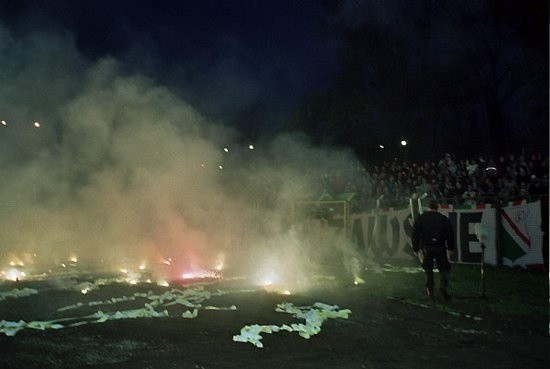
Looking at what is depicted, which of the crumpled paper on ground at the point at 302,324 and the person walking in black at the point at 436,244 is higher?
the person walking in black at the point at 436,244

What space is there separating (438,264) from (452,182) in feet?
25.8

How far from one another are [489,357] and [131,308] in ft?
17.3

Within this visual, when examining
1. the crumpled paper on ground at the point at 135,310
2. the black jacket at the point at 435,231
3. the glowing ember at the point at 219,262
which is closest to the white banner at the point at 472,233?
the black jacket at the point at 435,231

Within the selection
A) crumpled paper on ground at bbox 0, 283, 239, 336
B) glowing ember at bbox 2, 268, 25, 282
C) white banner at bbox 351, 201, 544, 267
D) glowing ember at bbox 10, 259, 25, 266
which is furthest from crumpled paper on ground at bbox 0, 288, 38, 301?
white banner at bbox 351, 201, 544, 267

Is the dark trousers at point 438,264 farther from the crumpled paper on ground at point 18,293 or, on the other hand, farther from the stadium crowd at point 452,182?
the crumpled paper on ground at point 18,293

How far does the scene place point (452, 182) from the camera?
17.1m

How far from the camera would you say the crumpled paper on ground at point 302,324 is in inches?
263

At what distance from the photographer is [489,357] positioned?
5.89 m

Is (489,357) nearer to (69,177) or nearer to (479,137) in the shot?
(69,177)

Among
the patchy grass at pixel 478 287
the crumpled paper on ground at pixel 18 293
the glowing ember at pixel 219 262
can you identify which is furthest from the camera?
the glowing ember at pixel 219 262

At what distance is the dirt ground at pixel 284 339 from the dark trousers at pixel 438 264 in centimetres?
41

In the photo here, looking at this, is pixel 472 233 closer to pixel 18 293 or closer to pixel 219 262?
pixel 219 262

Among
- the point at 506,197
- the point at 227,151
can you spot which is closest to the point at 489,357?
the point at 506,197

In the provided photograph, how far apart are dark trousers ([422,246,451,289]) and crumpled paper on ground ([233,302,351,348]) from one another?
190 cm
